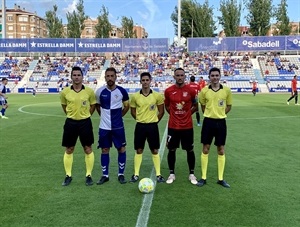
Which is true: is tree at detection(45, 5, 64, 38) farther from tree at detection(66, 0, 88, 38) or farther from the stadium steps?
the stadium steps

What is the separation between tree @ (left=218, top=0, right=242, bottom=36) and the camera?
6075 centimetres

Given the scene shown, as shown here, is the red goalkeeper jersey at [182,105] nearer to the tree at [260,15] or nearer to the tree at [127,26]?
the tree at [260,15]

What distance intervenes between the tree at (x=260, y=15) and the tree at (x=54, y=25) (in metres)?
34.5

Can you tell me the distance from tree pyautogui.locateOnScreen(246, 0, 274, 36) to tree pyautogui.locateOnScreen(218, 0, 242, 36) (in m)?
2.09

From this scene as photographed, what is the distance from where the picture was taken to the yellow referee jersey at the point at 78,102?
625 cm

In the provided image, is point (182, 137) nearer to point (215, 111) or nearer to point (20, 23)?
point (215, 111)

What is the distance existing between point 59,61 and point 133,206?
48.3 m

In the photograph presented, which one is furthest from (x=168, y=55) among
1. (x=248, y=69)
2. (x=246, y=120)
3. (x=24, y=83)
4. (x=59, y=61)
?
(x=246, y=120)

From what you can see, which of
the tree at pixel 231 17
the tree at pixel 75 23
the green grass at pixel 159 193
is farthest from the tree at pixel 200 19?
the green grass at pixel 159 193

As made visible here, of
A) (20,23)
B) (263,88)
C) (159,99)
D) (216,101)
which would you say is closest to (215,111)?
(216,101)

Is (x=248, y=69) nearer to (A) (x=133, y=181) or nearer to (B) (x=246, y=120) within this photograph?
(B) (x=246, y=120)

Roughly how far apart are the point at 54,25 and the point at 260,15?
36.7 m

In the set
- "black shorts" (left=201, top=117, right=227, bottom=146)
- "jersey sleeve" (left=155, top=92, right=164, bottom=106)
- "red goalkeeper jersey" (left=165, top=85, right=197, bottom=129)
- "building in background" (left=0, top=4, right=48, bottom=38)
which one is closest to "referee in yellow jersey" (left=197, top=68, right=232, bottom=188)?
"black shorts" (left=201, top=117, right=227, bottom=146)

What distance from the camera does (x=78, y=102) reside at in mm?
6238
